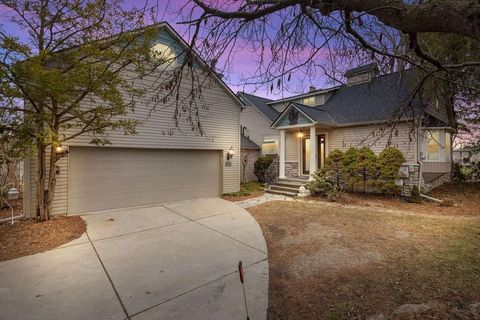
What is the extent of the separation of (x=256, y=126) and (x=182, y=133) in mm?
8070

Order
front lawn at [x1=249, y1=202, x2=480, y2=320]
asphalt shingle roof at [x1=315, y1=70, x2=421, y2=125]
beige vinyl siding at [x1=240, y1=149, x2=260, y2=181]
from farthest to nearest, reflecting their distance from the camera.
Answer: beige vinyl siding at [x1=240, y1=149, x2=260, y2=181], asphalt shingle roof at [x1=315, y1=70, x2=421, y2=125], front lawn at [x1=249, y1=202, x2=480, y2=320]

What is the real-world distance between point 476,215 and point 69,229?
12121 mm

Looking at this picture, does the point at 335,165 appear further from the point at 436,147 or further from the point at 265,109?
the point at 265,109

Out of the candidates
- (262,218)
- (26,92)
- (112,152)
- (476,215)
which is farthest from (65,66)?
(476,215)

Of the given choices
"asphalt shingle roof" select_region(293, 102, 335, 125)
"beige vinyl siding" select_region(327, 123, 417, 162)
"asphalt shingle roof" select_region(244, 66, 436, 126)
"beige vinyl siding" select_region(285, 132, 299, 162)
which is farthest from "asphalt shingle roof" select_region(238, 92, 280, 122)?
"beige vinyl siding" select_region(327, 123, 417, 162)

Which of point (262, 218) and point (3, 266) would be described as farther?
point (262, 218)

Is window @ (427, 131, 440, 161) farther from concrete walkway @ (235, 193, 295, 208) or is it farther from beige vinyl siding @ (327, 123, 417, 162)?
concrete walkway @ (235, 193, 295, 208)

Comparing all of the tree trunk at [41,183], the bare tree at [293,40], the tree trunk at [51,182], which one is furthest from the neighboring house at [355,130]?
the tree trunk at [41,183]

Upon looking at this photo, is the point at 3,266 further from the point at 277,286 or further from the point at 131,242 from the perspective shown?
the point at 277,286

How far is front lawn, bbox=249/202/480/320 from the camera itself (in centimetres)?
287

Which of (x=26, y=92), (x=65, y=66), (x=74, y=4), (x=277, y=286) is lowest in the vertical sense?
A: (x=277, y=286)

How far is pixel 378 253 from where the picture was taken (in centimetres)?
448

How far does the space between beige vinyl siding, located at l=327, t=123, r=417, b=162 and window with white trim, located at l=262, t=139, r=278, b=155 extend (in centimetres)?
368

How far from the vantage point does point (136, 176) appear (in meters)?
8.73
